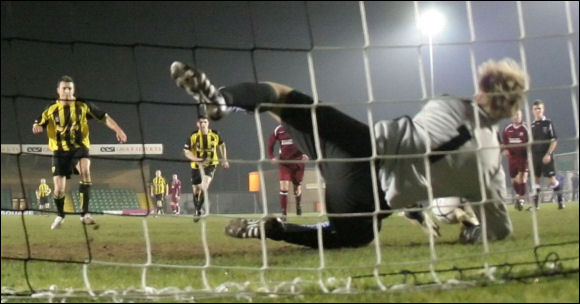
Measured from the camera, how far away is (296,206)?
121 centimetres

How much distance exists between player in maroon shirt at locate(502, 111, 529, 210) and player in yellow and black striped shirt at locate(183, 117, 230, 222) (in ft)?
1.99

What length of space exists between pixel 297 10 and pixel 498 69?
0.44 meters

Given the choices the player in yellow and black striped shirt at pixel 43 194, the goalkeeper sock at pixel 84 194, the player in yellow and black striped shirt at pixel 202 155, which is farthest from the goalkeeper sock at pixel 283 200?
the player in yellow and black striped shirt at pixel 43 194

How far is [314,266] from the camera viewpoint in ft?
3.84

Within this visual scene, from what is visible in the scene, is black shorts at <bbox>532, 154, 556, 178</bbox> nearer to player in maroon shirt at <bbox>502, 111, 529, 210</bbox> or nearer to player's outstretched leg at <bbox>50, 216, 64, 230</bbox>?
player in maroon shirt at <bbox>502, 111, 529, 210</bbox>

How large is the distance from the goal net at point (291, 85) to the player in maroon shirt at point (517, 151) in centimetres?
3

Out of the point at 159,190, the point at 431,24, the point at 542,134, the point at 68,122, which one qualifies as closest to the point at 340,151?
the point at 431,24

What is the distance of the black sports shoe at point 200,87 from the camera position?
115 cm

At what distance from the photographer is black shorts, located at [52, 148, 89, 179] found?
4.49ft

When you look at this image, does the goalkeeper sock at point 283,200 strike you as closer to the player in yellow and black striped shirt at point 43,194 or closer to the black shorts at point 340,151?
the black shorts at point 340,151

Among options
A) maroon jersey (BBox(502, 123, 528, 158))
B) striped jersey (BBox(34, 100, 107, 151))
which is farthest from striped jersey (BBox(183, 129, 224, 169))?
maroon jersey (BBox(502, 123, 528, 158))

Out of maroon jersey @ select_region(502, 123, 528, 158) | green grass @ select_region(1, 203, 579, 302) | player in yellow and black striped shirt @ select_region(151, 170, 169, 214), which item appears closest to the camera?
green grass @ select_region(1, 203, 579, 302)

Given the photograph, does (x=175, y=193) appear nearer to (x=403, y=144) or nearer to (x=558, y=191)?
(x=403, y=144)

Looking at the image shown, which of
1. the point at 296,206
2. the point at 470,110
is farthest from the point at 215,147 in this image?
the point at 470,110
